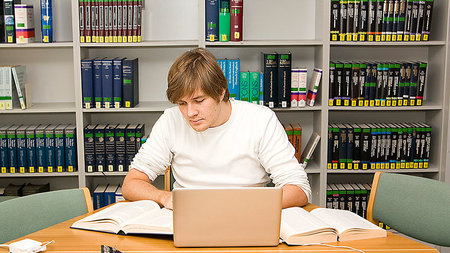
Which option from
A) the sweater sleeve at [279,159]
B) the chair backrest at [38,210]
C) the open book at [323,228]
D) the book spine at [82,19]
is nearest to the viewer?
the open book at [323,228]

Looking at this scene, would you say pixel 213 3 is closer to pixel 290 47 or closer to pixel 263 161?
pixel 290 47

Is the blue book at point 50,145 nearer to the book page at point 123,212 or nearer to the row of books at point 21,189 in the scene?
the row of books at point 21,189

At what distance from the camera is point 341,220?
5.93 feet

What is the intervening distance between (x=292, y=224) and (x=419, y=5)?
232 cm

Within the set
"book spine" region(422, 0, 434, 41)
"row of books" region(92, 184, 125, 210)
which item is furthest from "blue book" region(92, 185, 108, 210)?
"book spine" region(422, 0, 434, 41)

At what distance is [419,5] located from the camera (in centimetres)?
353

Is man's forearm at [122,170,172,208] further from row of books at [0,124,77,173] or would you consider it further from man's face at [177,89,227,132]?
row of books at [0,124,77,173]

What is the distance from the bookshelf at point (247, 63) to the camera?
11.8 ft

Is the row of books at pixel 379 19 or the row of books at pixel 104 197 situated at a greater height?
the row of books at pixel 379 19

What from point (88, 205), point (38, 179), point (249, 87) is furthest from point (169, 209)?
point (38, 179)

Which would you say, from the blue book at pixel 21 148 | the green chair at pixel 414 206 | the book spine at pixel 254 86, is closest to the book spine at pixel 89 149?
the blue book at pixel 21 148

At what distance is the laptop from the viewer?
1548mm

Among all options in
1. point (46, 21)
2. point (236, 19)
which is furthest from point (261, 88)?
point (46, 21)

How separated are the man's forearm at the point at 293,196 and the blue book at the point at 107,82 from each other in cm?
178
